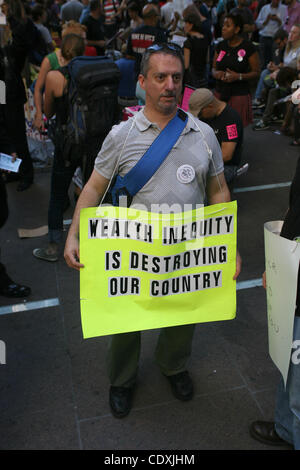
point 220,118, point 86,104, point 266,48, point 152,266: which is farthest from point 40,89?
point 266,48

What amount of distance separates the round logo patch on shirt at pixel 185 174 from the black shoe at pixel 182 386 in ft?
4.29

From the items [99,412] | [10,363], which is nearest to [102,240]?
[99,412]

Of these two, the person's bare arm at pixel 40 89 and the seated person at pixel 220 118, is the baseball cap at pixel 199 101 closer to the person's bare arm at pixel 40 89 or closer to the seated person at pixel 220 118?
the seated person at pixel 220 118

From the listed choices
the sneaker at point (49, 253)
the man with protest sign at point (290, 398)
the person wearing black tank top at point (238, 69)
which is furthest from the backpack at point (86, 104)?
the person wearing black tank top at point (238, 69)

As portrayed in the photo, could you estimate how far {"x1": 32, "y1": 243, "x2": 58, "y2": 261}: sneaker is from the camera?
173 inches

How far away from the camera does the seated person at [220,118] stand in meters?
4.13

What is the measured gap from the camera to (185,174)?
2.24 metres

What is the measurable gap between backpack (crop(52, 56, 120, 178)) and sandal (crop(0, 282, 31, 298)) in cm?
117

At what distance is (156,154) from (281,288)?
829mm

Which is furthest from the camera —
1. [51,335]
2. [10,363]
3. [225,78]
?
[225,78]

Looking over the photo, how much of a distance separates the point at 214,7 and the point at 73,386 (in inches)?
521

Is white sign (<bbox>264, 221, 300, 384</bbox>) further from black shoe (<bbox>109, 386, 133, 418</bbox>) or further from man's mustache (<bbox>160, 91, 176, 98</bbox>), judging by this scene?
black shoe (<bbox>109, 386, 133, 418</bbox>)
